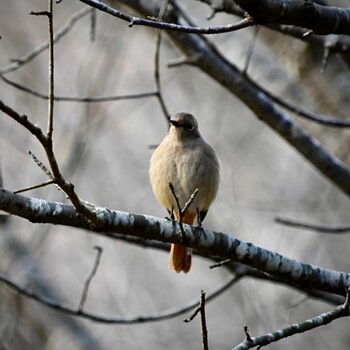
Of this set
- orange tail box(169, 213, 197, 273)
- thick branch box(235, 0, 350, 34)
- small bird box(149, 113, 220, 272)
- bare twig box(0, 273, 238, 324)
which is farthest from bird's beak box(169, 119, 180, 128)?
thick branch box(235, 0, 350, 34)

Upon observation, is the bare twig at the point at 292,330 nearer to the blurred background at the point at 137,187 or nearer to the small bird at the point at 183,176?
the small bird at the point at 183,176

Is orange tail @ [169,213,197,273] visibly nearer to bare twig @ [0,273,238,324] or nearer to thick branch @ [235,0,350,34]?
bare twig @ [0,273,238,324]

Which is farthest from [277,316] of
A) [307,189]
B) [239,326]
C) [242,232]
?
[307,189]

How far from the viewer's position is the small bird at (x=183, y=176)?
409cm

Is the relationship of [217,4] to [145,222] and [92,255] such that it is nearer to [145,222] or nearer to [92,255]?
[145,222]

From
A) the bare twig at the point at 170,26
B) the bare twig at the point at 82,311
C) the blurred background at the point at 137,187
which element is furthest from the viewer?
the blurred background at the point at 137,187

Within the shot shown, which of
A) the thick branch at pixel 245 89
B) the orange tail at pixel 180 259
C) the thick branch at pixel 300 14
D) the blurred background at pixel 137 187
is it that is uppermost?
the blurred background at pixel 137 187

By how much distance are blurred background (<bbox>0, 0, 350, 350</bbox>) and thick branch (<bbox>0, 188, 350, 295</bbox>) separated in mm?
2549

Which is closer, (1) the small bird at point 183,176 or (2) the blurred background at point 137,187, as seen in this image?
(1) the small bird at point 183,176

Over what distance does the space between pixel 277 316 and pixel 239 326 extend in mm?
1846

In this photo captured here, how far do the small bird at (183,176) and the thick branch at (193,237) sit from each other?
34.8 inches

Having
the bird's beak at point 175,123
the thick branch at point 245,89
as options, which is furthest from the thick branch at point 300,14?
the bird's beak at point 175,123

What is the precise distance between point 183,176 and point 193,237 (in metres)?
1.04

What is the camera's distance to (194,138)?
4379 mm
